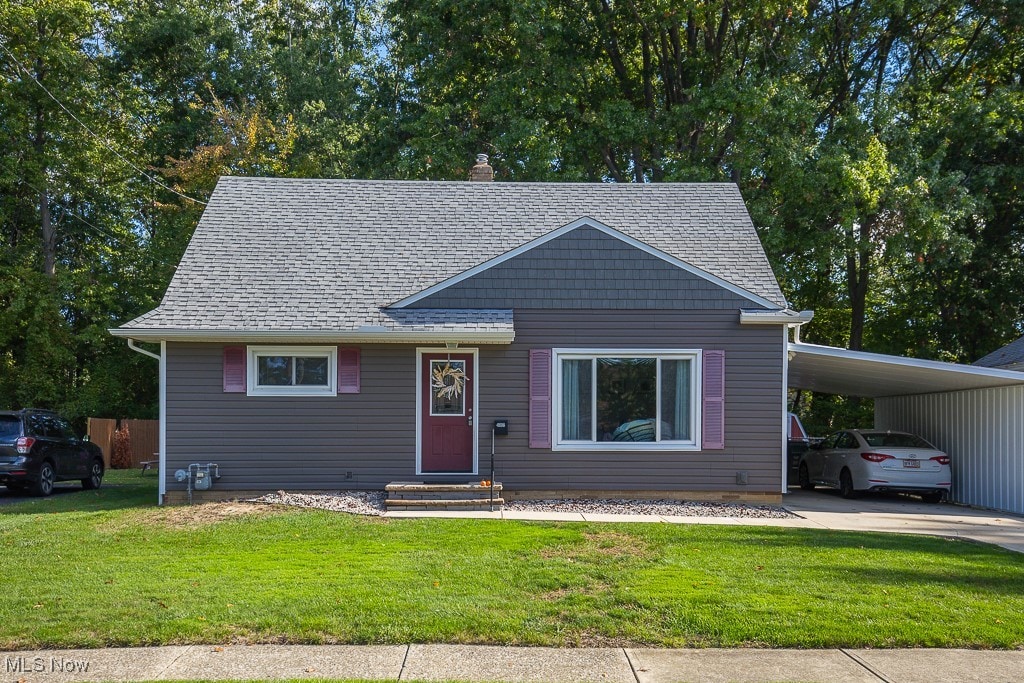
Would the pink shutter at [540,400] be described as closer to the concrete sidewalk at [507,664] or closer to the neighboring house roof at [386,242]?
the neighboring house roof at [386,242]

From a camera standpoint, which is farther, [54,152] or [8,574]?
[54,152]

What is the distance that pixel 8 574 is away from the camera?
893 cm

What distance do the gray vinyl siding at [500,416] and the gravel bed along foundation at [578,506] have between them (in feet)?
1.46

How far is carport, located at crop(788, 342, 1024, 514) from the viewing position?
595 inches

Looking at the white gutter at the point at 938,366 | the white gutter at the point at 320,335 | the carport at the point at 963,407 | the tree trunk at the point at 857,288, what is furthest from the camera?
the tree trunk at the point at 857,288

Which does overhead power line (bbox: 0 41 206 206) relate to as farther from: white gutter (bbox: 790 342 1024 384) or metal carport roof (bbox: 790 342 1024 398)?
white gutter (bbox: 790 342 1024 384)

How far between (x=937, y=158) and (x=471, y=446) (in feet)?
54.5

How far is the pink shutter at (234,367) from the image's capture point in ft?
47.3

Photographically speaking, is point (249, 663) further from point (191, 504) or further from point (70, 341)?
point (70, 341)

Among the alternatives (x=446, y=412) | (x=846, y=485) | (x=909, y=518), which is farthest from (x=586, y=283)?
(x=846, y=485)

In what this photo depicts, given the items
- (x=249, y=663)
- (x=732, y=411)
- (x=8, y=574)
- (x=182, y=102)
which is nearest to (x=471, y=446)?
(x=732, y=411)

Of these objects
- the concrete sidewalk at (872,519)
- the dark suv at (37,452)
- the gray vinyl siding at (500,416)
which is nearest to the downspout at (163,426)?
the gray vinyl siding at (500,416)

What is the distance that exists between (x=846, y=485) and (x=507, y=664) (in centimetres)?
1222

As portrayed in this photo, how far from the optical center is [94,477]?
18609 mm
